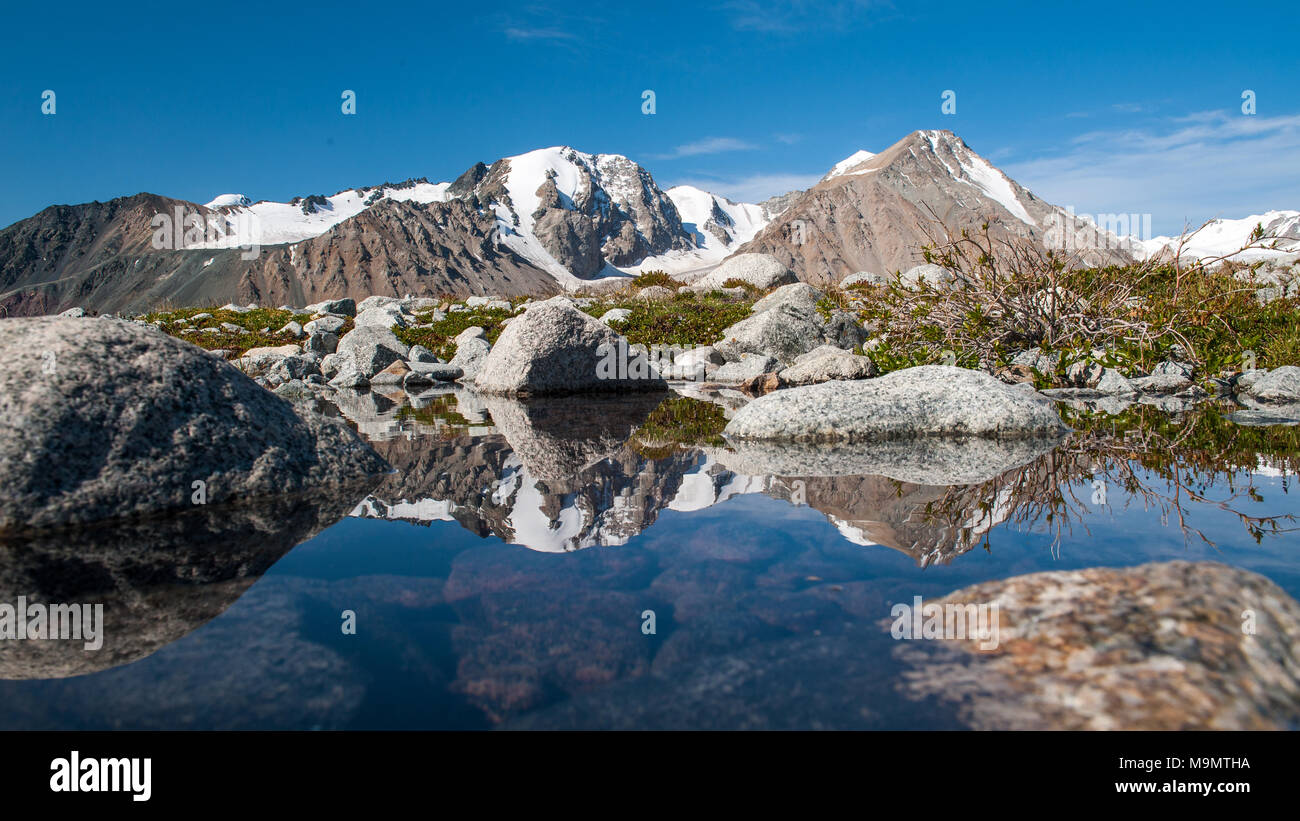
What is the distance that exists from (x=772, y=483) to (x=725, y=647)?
2703 mm

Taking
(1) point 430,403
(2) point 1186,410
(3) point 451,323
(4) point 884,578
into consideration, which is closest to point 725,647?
(4) point 884,578

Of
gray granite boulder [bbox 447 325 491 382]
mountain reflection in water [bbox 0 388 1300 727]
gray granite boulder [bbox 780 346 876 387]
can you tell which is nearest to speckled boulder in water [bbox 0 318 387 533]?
mountain reflection in water [bbox 0 388 1300 727]

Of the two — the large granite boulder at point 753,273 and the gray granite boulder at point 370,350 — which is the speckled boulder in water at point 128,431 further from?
the large granite boulder at point 753,273

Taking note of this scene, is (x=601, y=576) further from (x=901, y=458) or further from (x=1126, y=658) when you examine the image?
(x=901, y=458)

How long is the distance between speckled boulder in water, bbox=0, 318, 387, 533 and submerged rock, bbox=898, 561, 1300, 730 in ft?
14.1

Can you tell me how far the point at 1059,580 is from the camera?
110 inches

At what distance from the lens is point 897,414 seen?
275 inches

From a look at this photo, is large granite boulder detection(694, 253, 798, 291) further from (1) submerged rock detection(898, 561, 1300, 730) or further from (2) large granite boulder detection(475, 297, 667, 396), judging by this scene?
(1) submerged rock detection(898, 561, 1300, 730)

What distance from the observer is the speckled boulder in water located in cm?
409

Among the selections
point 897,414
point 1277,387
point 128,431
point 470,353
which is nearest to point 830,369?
point 897,414

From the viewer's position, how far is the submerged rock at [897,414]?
6840 mm

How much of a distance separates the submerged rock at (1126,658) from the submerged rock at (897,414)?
161 inches

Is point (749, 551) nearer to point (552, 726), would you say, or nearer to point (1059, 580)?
point (1059, 580)

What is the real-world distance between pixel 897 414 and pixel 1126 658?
4992 mm
